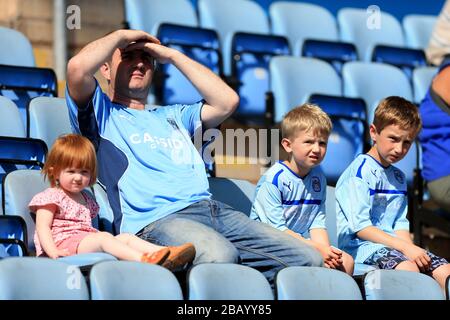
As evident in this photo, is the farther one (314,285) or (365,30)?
(365,30)

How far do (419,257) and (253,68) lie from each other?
7.90ft

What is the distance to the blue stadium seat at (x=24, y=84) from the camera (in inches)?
203

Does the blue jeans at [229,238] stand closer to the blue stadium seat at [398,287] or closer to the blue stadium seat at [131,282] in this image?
the blue stadium seat at [398,287]

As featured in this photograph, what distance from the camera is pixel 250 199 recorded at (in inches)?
190

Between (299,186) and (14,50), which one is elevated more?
(14,50)

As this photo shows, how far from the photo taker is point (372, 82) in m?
6.68

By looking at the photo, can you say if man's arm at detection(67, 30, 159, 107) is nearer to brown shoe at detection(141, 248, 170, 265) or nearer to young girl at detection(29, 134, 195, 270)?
young girl at detection(29, 134, 195, 270)

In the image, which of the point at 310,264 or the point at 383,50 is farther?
the point at 383,50

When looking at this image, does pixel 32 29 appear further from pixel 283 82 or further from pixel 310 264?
pixel 310 264

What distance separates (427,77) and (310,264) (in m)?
3.20

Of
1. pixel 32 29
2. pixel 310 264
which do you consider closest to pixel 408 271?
pixel 310 264

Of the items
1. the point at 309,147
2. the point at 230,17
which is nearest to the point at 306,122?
the point at 309,147

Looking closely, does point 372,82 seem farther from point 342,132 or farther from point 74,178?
point 74,178

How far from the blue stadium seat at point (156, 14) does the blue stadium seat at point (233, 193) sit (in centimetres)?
179
